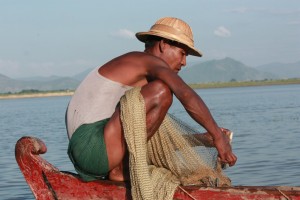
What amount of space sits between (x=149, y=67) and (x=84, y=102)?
0.58 meters

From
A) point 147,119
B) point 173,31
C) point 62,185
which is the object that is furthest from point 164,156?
point 173,31

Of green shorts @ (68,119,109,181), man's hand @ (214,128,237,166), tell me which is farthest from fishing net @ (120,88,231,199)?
man's hand @ (214,128,237,166)

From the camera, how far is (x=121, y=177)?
17.9ft

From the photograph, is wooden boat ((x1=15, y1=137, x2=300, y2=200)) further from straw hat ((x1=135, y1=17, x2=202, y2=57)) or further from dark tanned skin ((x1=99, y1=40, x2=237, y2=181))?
straw hat ((x1=135, y1=17, x2=202, y2=57))

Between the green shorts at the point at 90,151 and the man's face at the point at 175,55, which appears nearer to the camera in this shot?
the green shorts at the point at 90,151

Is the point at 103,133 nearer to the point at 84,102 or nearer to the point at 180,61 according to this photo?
the point at 84,102

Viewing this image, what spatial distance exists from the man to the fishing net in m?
0.09

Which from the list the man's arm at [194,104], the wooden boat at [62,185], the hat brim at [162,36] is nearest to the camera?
the man's arm at [194,104]

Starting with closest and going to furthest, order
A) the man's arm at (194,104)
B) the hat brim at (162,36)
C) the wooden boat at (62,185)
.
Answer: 1. the man's arm at (194,104)
2. the wooden boat at (62,185)
3. the hat brim at (162,36)

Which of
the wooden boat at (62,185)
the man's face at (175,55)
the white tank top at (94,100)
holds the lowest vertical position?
the wooden boat at (62,185)

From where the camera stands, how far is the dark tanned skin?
16.9 feet

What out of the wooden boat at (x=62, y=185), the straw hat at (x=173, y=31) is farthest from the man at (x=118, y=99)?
the wooden boat at (x=62, y=185)

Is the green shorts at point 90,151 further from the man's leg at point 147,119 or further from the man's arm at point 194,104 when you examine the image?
the man's arm at point 194,104

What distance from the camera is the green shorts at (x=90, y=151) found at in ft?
17.1
